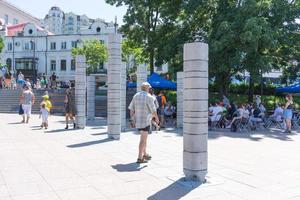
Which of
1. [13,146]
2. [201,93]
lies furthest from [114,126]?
[201,93]

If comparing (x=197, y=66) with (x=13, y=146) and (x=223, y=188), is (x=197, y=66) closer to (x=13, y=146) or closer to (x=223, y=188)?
(x=223, y=188)

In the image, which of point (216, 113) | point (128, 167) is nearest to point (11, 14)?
point (216, 113)

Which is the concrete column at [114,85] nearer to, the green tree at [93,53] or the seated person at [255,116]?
the seated person at [255,116]

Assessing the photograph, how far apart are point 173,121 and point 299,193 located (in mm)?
14385

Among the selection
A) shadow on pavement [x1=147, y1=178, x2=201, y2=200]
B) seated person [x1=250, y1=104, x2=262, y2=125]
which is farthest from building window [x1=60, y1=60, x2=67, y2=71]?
shadow on pavement [x1=147, y1=178, x2=201, y2=200]

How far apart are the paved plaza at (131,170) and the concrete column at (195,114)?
1.18 feet

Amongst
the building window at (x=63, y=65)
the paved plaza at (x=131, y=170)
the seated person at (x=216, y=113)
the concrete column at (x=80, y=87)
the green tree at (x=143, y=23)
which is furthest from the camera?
the building window at (x=63, y=65)

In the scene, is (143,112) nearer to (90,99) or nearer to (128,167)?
(128,167)

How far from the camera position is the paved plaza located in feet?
Result: 23.6

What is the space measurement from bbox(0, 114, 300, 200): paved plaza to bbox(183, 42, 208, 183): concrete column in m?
0.36

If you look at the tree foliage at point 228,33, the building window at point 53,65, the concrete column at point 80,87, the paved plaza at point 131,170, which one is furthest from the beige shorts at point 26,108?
the building window at point 53,65

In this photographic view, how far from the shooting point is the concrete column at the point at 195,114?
26.8 ft

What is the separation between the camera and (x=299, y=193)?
738 centimetres

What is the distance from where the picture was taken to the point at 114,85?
14.2 metres
